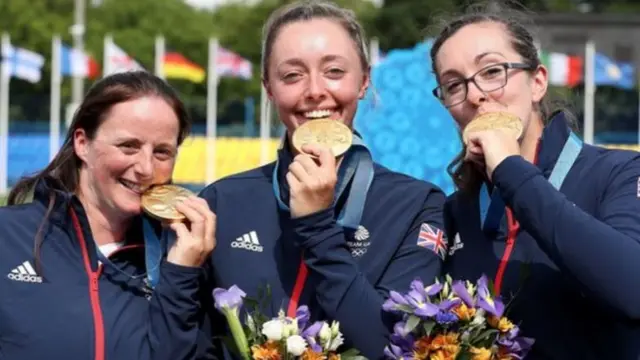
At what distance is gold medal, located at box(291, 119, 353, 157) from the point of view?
329 centimetres

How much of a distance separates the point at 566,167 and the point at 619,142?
32.4 m

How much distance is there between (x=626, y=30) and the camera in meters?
65.7

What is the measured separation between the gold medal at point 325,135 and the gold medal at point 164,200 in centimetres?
46

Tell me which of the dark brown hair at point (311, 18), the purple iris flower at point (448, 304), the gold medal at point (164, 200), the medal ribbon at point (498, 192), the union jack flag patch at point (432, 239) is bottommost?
the purple iris flower at point (448, 304)

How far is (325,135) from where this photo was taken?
331 cm

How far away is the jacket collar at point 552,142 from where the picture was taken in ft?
11.1

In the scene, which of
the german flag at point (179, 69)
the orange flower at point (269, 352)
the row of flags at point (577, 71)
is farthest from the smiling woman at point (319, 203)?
the german flag at point (179, 69)

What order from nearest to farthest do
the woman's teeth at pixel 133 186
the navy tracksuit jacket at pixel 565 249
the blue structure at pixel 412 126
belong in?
the navy tracksuit jacket at pixel 565 249, the woman's teeth at pixel 133 186, the blue structure at pixel 412 126

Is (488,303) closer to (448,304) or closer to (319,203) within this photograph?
(448,304)

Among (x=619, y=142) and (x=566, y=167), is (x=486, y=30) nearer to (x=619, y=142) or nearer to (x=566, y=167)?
(x=566, y=167)

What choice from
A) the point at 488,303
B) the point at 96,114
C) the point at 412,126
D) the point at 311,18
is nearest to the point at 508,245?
the point at 488,303

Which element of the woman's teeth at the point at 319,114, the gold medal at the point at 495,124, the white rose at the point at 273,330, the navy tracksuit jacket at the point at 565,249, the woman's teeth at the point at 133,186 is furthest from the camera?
the woman's teeth at the point at 133,186

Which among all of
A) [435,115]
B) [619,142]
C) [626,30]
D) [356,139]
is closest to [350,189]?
[356,139]

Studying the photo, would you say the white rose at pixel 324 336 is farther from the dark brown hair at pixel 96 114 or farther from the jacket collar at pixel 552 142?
the dark brown hair at pixel 96 114
